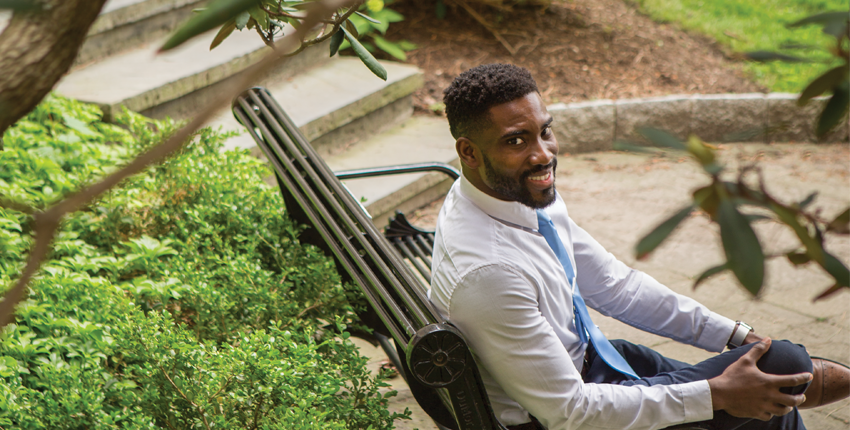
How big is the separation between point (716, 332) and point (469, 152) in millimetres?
1074

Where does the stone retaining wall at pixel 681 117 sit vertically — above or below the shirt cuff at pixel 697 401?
below

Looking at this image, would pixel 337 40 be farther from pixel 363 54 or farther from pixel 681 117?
pixel 681 117

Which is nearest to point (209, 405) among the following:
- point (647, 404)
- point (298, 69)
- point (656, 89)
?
point (647, 404)

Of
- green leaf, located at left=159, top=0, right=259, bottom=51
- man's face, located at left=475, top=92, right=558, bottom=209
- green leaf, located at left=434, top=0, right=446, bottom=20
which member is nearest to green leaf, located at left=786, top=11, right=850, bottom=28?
green leaf, located at left=159, top=0, right=259, bottom=51

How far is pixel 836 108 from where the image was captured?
2.70ft

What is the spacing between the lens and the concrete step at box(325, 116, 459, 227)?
170 inches

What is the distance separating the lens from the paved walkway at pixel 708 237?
11.4 feet

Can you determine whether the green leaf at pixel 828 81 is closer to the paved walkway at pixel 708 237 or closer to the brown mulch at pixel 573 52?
the paved walkway at pixel 708 237

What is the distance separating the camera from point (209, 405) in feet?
6.41

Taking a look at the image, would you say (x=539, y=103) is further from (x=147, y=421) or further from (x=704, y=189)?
(x=147, y=421)

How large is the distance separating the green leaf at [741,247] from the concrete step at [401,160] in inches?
132

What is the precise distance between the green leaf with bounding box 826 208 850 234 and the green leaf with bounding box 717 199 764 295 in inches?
4.7

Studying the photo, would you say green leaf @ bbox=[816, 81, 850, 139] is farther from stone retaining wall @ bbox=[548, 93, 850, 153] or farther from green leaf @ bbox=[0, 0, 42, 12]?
stone retaining wall @ bbox=[548, 93, 850, 153]

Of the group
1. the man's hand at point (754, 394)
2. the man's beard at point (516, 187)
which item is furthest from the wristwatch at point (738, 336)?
the man's beard at point (516, 187)
